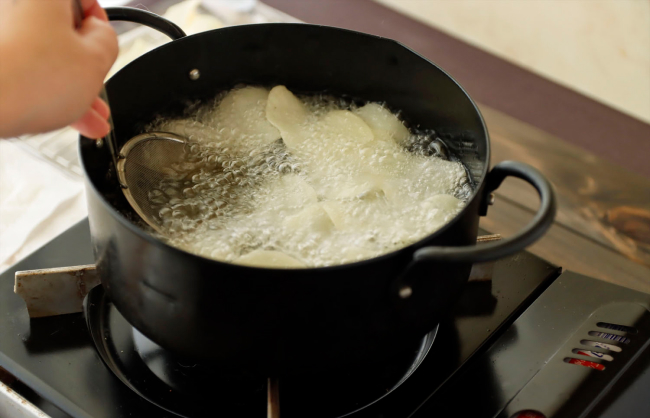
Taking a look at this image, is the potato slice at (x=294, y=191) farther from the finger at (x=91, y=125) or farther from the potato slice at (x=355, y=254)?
the finger at (x=91, y=125)

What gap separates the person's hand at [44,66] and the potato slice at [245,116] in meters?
0.29

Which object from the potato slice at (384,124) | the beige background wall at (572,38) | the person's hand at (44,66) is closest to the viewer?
the person's hand at (44,66)

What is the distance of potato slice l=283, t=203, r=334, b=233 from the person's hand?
0.22 meters

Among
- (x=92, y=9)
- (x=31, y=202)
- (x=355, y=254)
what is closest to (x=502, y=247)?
(x=355, y=254)

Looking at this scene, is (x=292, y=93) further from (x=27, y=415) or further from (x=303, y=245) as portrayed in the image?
(x=27, y=415)

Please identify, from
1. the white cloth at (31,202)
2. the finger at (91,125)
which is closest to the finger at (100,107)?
the finger at (91,125)

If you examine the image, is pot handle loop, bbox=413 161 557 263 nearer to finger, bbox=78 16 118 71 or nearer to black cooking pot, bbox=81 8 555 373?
black cooking pot, bbox=81 8 555 373

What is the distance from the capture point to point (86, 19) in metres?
0.49

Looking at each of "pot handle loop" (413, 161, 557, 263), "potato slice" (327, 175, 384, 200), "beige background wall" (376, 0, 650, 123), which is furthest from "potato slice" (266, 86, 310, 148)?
"beige background wall" (376, 0, 650, 123)

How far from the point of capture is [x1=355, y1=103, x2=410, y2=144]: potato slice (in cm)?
74

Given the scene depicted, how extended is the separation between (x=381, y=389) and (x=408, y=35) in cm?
97

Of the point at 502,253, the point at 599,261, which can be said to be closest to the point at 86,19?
the point at 502,253

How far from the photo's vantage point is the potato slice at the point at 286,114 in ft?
2.42

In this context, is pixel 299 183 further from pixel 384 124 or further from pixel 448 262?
pixel 448 262
